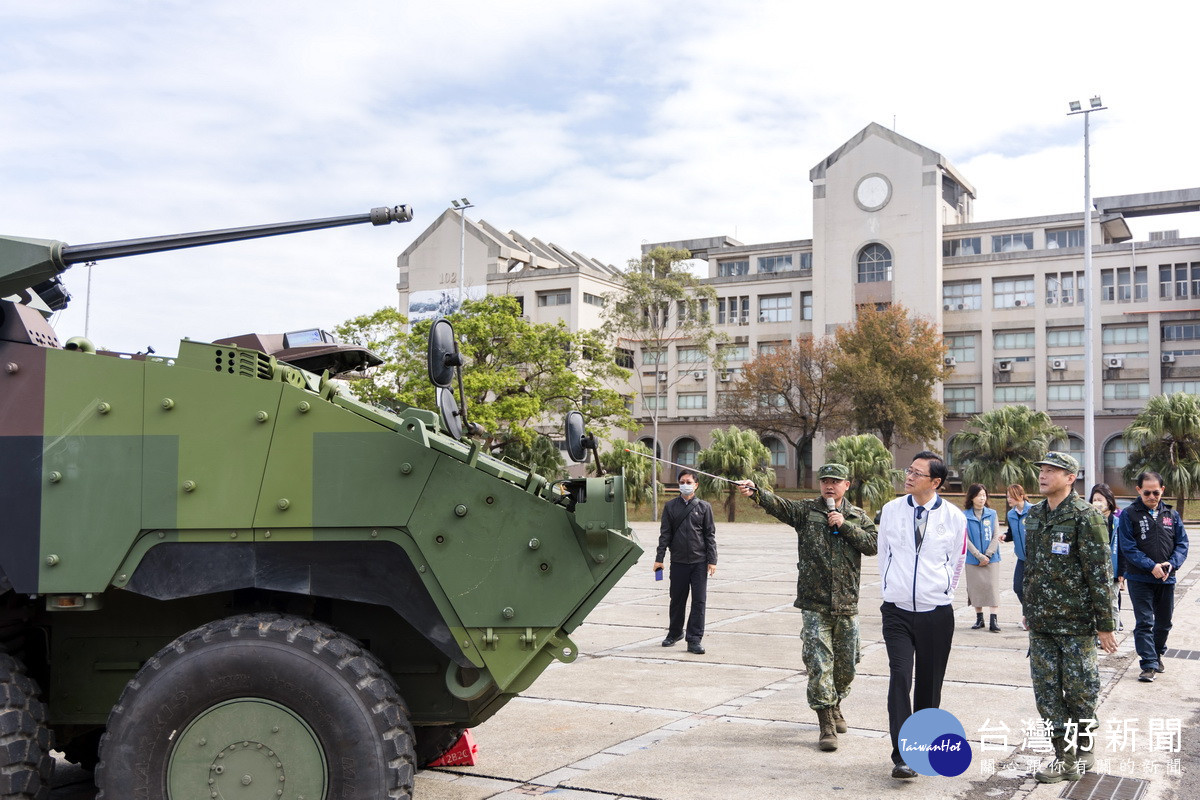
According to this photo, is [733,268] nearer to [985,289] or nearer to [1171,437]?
[985,289]

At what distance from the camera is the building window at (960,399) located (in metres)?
60.7

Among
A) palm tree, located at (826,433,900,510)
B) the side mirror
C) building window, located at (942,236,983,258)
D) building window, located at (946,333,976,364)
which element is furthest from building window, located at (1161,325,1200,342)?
the side mirror

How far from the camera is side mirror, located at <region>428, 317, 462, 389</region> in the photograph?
4629 mm

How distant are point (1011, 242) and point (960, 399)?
28.9 feet

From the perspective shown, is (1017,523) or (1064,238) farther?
(1064,238)

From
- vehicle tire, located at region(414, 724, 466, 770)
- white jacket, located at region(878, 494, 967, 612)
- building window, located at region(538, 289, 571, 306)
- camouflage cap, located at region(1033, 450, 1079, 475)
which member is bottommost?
vehicle tire, located at region(414, 724, 466, 770)

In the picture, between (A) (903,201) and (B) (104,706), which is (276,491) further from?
(A) (903,201)

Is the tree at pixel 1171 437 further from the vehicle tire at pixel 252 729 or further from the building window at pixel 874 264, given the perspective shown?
the vehicle tire at pixel 252 729

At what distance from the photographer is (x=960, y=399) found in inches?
2400

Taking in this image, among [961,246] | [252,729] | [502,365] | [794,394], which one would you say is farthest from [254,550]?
[961,246]

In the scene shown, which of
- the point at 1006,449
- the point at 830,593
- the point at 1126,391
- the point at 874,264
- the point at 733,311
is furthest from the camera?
the point at 733,311

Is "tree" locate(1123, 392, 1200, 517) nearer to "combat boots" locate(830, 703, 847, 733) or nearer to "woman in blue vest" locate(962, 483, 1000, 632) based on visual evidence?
"woman in blue vest" locate(962, 483, 1000, 632)

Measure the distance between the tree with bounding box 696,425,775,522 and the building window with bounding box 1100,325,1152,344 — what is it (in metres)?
26.3

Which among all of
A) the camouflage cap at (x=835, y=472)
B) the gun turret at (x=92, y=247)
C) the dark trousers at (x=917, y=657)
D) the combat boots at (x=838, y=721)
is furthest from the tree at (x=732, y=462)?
the gun turret at (x=92, y=247)
